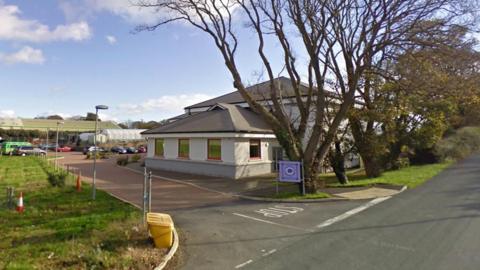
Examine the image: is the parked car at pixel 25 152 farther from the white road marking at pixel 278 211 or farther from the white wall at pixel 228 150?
the white road marking at pixel 278 211

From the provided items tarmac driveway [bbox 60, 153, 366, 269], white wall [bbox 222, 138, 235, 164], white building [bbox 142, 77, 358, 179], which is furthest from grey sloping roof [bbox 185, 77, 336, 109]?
tarmac driveway [bbox 60, 153, 366, 269]

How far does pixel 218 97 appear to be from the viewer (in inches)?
1521

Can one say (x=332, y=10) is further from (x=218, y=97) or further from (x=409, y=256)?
(x=218, y=97)

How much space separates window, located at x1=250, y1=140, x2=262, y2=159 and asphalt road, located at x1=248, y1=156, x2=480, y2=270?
1143 centimetres

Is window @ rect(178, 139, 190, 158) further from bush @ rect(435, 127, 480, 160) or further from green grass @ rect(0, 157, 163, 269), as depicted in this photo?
bush @ rect(435, 127, 480, 160)

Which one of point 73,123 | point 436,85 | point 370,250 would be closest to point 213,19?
point 436,85

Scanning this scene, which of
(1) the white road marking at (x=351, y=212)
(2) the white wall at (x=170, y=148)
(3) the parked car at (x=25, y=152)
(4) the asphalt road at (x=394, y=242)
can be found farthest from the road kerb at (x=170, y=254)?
(3) the parked car at (x=25, y=152)

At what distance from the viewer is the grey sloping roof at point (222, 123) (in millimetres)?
22406

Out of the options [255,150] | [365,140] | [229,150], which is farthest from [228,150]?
[365,140]

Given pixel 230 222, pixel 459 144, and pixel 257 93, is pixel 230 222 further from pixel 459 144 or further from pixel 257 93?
pixel 459 144

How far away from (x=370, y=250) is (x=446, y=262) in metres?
1.46

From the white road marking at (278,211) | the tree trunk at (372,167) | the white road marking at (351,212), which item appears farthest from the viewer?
the tree trunk at (372,167)

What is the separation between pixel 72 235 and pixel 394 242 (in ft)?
26.4

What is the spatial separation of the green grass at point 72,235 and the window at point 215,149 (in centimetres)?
955
